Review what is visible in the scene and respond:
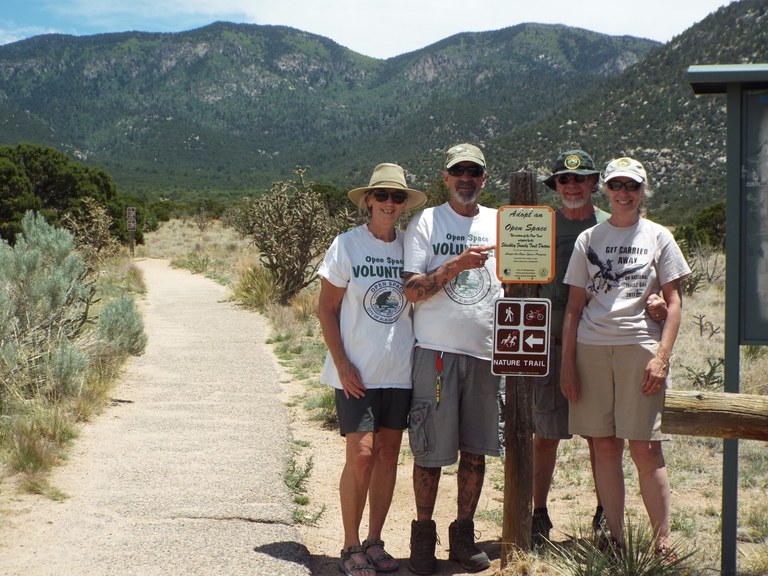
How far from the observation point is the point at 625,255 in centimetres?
358

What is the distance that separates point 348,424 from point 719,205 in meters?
17.5

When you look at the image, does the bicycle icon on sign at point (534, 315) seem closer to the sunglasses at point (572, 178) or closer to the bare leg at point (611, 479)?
the bare leg at point (611, 479)

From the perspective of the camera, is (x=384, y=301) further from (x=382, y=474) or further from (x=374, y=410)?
(x=382, y=474)

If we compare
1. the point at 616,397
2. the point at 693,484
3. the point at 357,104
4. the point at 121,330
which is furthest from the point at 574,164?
the point at 357,104

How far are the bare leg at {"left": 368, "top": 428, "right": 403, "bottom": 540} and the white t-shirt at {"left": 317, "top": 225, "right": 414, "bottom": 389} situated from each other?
0.91 ft

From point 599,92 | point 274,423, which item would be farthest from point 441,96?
point 274,423

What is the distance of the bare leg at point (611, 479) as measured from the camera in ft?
12.2

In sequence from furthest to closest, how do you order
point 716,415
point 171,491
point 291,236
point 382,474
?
1. point 291,236
2. point 171,491
3. point 382,474
4. point 716,415

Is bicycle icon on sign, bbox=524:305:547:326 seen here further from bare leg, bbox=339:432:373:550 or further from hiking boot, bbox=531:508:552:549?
hiking boot, bbox=531:508:552:549

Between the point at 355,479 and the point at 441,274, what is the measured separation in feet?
3.31

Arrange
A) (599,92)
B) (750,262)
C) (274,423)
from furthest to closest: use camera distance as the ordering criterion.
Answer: (599,92) → (274,423) → (750,262)

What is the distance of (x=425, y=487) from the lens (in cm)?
383

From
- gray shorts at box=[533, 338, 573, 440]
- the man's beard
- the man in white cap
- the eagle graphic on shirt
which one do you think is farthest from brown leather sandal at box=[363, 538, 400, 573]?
the man's beard

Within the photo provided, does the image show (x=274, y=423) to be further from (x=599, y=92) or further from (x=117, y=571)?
(x=599, y=92)
